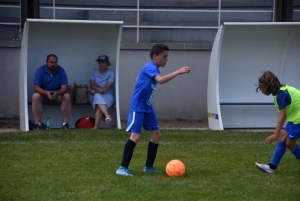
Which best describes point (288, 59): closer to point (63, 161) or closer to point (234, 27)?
Result: point (234, 27)

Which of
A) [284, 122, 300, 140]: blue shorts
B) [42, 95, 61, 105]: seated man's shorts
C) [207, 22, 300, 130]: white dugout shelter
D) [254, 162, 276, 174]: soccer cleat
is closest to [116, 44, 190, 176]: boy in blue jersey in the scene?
[254, 162, 276, 174]: soccer cleat

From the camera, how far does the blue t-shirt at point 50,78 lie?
1218cm

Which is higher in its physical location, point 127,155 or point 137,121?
point 137,121

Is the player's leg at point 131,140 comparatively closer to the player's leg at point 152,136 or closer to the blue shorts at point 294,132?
the player's leg at point 152,136

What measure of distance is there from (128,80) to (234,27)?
2.92 meters

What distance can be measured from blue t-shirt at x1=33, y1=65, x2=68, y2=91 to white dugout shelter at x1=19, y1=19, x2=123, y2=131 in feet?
1.78

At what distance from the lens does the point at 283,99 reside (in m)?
7.61

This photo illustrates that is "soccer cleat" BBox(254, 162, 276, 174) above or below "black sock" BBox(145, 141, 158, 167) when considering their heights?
below

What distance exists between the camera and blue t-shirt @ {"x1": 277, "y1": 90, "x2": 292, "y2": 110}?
761 cm

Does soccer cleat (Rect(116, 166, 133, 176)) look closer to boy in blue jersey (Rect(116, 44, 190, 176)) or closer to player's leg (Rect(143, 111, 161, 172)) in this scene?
boy in blue jersey (Rect(116, 44, 190, 176))

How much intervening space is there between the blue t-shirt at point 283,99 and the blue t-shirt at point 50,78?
5.67 metres

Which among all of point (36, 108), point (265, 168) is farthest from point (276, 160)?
point (36, 108)

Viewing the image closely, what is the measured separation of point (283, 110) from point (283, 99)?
0.14 m

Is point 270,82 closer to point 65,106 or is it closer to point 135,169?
point 135,169
